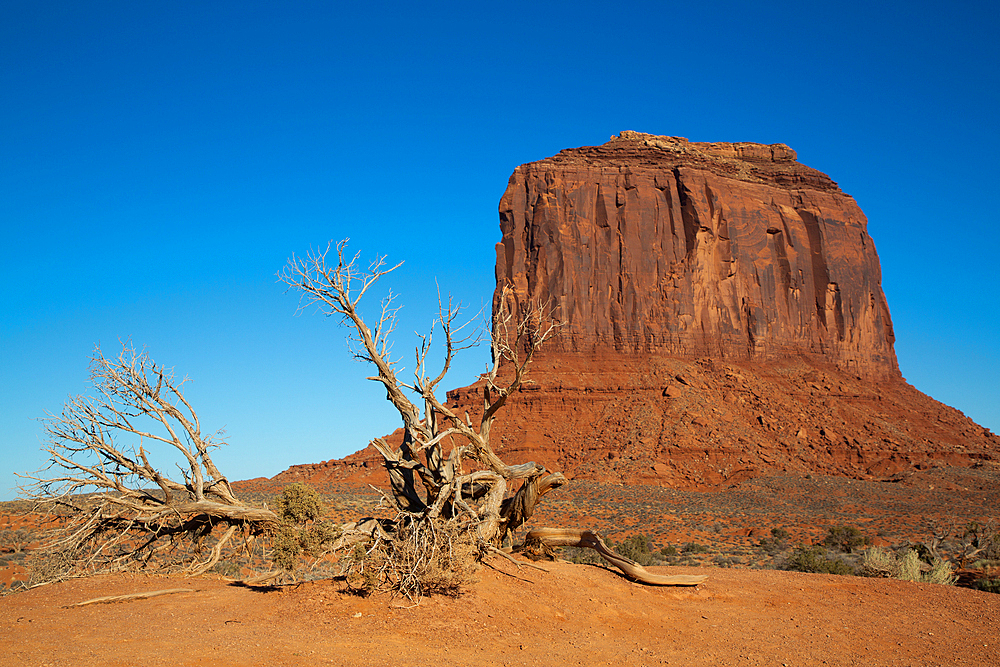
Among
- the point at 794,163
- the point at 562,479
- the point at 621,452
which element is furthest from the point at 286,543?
the point at 794,163

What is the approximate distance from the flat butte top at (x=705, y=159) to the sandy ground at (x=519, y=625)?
6400 centimetres

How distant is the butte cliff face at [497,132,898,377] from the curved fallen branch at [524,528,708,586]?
5292cm

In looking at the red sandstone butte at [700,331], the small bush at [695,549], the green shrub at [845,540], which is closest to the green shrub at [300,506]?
the small bush at [695,549]

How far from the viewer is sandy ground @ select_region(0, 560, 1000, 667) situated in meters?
6.82

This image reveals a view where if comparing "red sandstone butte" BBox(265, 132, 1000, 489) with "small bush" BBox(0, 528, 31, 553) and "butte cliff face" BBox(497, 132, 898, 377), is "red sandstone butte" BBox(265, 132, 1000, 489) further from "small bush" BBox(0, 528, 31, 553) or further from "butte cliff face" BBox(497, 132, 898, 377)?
"small bush" BBox(0, 528, 31, 553)

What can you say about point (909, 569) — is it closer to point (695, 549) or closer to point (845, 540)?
point (695, 549)

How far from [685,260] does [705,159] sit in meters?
12.9

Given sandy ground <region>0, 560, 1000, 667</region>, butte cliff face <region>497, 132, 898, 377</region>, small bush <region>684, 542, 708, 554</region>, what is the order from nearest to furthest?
sandy ground <region>0, 560, 1000, 667</region>
small bush <region>684, 542, 708, 554</region>
butte cliff face <region>497, 132, 898, 377</region>

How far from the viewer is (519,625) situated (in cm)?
798

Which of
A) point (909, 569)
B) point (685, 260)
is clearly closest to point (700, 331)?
point (685, 260)

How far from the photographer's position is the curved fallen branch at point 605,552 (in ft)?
33.4

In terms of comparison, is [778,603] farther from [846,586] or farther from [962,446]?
[962,446]

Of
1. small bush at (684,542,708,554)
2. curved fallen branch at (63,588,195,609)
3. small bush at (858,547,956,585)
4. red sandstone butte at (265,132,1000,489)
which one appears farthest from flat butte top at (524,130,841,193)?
curved fallen branch at (63,588,195,609)

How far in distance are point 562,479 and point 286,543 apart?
4212 millimetres
